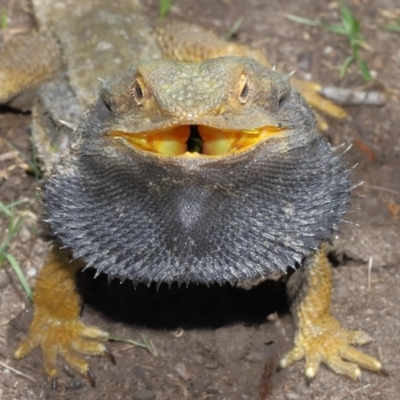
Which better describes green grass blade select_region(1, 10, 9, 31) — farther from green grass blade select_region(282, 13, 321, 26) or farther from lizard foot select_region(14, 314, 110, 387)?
lizard foot select_region(14, 314, 110, 387)

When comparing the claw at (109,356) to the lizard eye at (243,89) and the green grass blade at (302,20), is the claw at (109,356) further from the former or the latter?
the green grass blade at (302,20)

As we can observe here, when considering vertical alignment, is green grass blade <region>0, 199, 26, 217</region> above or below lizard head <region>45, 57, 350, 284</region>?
below

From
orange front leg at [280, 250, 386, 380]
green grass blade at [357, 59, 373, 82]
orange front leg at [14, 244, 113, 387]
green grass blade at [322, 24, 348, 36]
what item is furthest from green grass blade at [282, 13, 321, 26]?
orange front leg at [14, 244, 113, 387]

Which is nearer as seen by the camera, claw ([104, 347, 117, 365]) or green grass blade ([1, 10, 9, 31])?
claw ([104, 347, 117, 365])

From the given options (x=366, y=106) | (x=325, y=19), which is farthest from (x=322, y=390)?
(x=325, y=19)

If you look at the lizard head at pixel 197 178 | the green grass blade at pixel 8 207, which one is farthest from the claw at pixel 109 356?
the green grass blade at pixel 8 207

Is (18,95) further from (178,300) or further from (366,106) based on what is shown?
(366,106)

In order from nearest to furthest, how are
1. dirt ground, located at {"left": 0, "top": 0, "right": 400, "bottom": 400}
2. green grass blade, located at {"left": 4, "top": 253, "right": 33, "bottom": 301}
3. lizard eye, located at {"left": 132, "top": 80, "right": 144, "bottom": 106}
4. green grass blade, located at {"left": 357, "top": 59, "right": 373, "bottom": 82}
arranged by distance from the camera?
lizard eye, located at {"left": 132, "top": 80, "right": 144, "bottom": 106}
dirt ground, located at {"left": 0, "top": 0, "right": 400, "bottom": 400}
green grass blade, located at {"left": 4, "top": 253, "right": 33, "bottom": 301}
green grass blade, located at {"left": 357, "top": 59, "right": 373, "bottom": 82}
